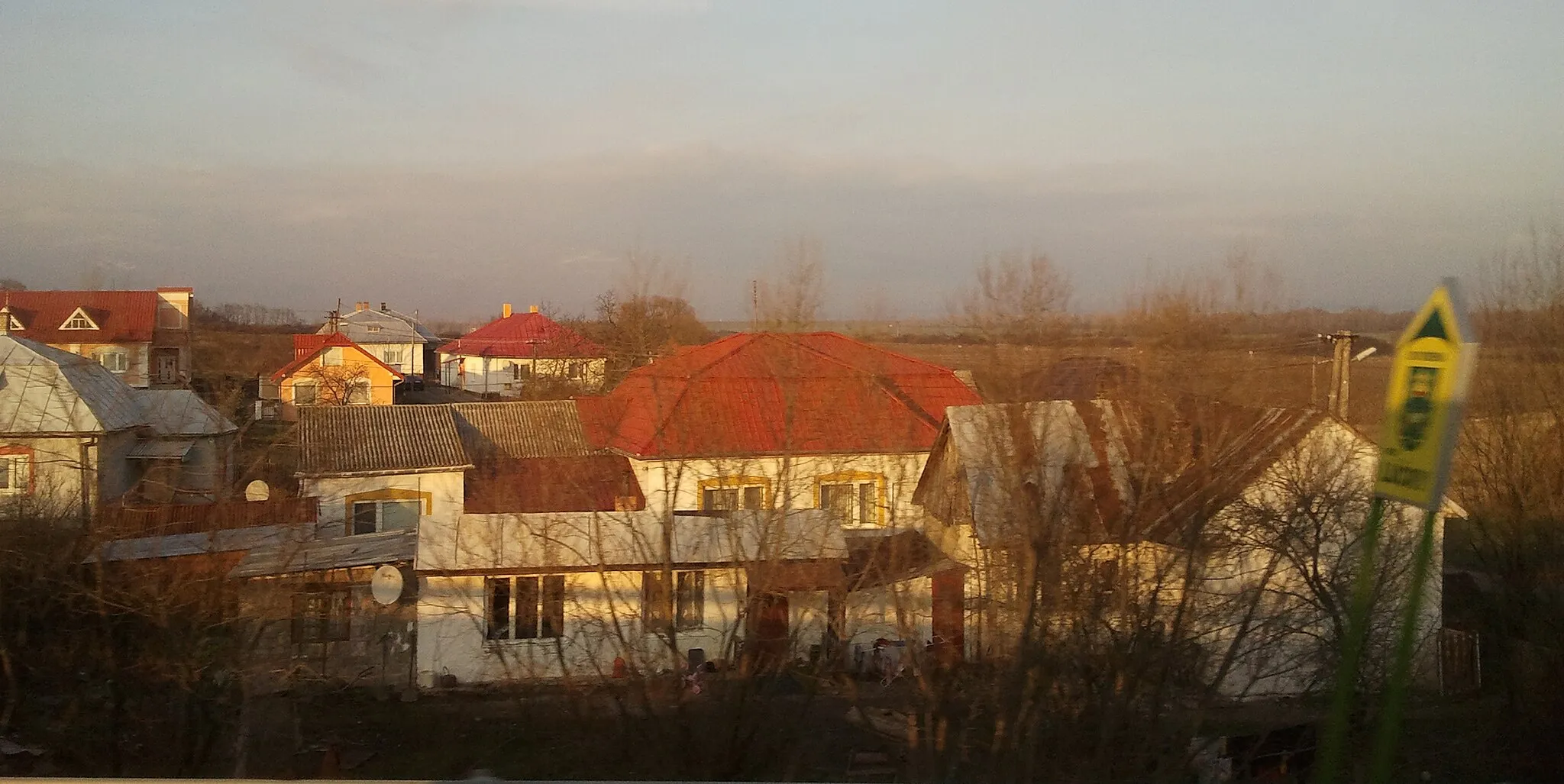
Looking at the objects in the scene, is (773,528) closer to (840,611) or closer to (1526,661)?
(840,611)

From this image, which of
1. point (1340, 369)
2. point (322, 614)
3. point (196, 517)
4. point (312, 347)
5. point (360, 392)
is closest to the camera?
point (322, 614)

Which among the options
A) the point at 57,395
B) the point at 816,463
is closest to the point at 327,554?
the point at 57,395

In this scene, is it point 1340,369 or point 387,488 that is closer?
point 1340,369

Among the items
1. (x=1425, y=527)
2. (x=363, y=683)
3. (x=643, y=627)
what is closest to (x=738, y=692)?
(x=643, y=627)

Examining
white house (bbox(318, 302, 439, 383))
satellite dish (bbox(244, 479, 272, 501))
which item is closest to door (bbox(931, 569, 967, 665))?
satellite dish (bbox(244, 479, 272, 501))

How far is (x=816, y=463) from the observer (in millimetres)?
7164

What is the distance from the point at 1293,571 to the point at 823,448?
3.34 meters

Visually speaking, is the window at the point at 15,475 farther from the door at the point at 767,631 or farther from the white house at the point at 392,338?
the white house at the point at 392,338

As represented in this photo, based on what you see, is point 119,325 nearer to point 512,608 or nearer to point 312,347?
point 312,347

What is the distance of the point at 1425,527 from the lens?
2.74 m

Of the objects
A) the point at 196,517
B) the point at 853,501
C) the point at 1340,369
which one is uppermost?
the point at 1340,369

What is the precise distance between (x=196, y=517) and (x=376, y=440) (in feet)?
27.8

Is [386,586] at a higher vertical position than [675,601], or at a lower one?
lower

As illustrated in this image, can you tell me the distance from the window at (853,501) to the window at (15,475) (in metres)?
6.85
